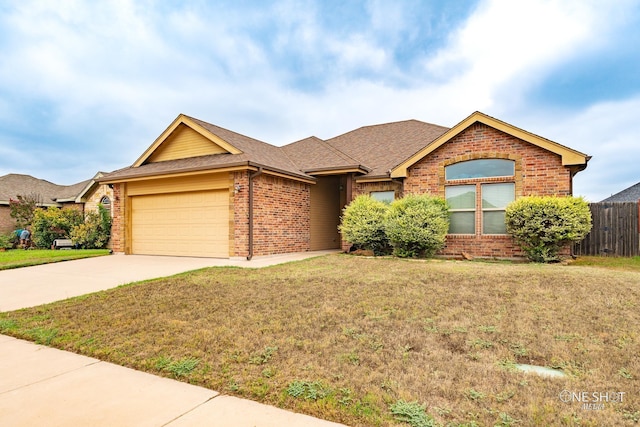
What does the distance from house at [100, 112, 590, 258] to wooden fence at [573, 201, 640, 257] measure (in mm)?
2484

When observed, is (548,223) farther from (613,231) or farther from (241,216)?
(241,216)

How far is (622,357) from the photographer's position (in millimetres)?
3465

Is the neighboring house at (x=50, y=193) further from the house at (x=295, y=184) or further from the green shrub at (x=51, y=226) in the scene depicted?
the house at (x=295, y=184)

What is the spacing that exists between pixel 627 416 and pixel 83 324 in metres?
6.12

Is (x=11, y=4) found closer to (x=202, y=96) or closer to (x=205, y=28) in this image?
(x=205, y=28)

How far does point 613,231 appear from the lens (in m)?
12.1

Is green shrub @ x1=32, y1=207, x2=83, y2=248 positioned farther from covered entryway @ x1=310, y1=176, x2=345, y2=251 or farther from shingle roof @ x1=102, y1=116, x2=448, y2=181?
covered entryway @ x1=310, y1=176, x2=345, y2=251

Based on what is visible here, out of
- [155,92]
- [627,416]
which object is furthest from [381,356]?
[155,92]

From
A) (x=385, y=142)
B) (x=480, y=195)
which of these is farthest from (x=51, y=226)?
(x=480, y=195)

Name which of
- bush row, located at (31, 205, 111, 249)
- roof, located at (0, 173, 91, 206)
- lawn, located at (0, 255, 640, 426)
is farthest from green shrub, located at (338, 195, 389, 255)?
roof, located at (0, 173, 91, 206)

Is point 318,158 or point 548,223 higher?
point 318,158

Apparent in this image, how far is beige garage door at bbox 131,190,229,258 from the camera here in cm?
1212

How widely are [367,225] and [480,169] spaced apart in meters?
4.12

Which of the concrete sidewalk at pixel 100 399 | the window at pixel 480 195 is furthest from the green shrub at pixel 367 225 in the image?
the concrete sidewalk at pixel 100 399
